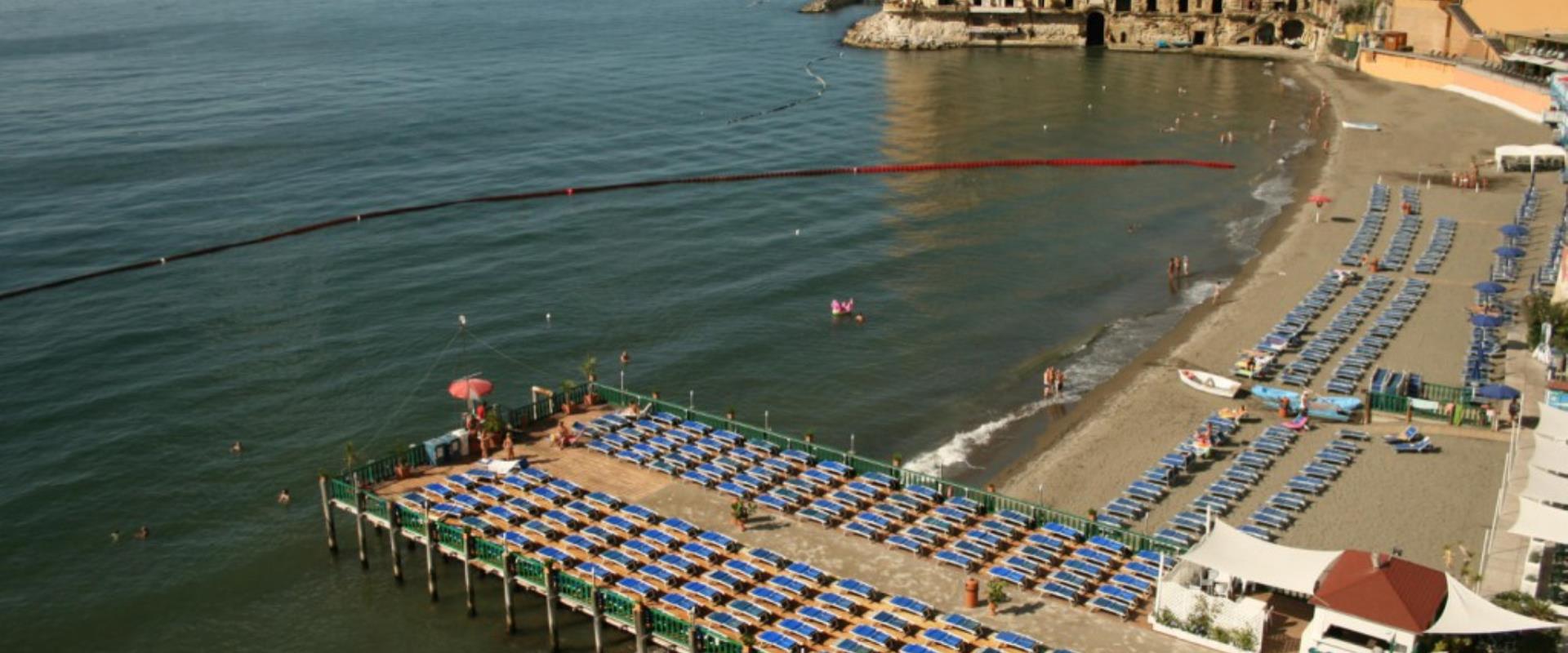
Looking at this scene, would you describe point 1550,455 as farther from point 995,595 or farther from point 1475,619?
point 995,595

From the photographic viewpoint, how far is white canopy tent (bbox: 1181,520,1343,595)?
115 feet

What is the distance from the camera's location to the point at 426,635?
139 feet

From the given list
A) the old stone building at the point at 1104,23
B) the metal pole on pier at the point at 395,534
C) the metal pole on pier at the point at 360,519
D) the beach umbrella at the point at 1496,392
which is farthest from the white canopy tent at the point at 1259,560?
the old stone building at the point at 1104,23

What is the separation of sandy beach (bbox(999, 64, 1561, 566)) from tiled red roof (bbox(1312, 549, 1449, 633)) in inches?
356

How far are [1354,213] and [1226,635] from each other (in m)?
54.6

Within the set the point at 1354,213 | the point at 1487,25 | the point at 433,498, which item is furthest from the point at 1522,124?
the point at 433,498

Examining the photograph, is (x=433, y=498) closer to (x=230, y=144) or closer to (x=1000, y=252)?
(x=1000, y=252)

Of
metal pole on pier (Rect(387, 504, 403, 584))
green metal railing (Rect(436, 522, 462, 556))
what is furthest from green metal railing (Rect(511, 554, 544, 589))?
metal pole on pier (Rect(387, 504, 403, 584))

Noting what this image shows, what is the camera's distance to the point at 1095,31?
158 m

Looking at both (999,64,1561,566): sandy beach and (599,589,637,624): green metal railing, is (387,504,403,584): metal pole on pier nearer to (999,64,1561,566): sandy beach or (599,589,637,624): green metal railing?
(599,589,637,624): green metal railing

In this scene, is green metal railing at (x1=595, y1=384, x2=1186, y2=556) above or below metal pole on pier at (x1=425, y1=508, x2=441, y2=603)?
above

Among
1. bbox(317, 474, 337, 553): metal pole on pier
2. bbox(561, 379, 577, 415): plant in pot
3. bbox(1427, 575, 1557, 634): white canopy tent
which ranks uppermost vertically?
bbox(1427, 575, 1557, 634): white canopy tent

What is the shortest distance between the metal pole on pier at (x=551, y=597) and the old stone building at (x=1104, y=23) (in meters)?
126

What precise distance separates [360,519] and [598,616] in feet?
36.1
